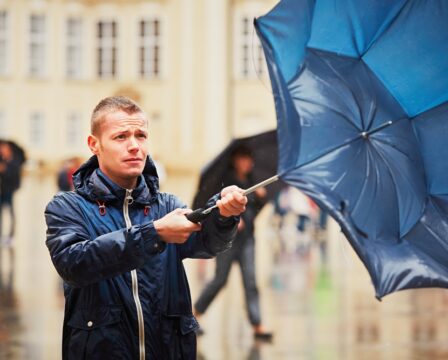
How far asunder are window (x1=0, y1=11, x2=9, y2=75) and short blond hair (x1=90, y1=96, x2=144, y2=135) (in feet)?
148

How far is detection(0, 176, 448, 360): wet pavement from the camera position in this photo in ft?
31.2

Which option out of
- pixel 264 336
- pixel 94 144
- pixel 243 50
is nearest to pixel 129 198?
pixel 94 144

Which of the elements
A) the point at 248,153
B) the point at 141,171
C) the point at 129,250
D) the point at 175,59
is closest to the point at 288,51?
the point at 141,171

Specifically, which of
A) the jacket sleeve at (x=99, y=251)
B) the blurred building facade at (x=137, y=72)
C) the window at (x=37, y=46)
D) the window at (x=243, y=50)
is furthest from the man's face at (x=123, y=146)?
the window at (x=37, y=46)

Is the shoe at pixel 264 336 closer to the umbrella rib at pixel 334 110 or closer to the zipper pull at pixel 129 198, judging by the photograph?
the umbrella rib at pixel 334 110

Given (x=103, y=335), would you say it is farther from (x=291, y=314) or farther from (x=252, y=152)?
(x=291, y=314)

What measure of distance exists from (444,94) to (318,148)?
523 millimetres

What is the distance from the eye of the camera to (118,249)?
3609 mm

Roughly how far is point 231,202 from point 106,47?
45.9 metres

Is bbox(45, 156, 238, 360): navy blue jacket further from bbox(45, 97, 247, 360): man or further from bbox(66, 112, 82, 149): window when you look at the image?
bbox(66, 112, 82, 149): window

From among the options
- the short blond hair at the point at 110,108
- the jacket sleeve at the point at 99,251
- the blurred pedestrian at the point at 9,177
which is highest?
the blurred pedestrian at the point at 9,177

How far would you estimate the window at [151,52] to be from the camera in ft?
156

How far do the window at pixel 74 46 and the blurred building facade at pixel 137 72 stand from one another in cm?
4

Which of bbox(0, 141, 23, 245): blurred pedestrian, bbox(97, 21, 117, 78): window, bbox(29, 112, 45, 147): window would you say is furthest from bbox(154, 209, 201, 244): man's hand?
bbox(97, 21, 117, 78): window
